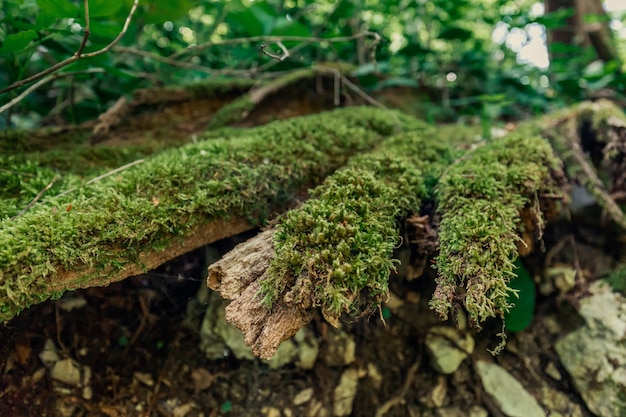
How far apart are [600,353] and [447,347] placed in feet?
2.53

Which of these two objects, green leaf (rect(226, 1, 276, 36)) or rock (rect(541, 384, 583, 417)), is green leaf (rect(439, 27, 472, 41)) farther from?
rock (rect(541, 384, 583, 417))

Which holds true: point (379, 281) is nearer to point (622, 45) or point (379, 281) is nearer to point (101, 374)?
point (101, 374)

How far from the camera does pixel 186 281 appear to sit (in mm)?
1859

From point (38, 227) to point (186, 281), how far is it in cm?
77

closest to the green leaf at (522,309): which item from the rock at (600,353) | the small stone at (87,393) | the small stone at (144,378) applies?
the rock at (600,353)

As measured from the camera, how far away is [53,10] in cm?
149

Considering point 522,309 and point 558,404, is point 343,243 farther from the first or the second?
point 558,404

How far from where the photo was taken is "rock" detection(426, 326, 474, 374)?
1.91 metres

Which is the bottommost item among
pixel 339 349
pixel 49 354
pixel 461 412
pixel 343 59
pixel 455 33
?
pixel 461 412

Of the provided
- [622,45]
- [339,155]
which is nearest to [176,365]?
[339,155]

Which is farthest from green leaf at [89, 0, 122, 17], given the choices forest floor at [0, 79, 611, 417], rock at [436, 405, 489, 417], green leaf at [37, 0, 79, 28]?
rock at [436, 405, 489, 417]

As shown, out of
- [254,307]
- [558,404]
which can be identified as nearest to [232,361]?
[254,307]

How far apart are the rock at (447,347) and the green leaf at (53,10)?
7.21 feet

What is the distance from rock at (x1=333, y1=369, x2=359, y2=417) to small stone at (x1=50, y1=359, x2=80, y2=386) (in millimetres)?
1157
